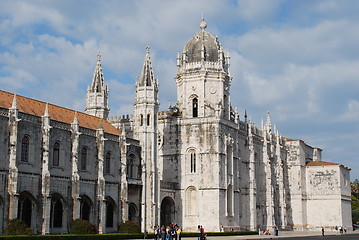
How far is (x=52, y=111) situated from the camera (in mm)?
51719

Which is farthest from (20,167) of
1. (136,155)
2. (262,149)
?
(262,149)

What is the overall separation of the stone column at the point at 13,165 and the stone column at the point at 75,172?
699 centimetres

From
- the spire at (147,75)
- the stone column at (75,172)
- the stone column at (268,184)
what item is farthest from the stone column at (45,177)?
the stone column at (268,184)

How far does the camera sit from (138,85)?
60375mm

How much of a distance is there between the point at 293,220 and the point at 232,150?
26.9 m

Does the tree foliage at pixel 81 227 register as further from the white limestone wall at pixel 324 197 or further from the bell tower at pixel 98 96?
the white limestone wall at pixel 324 197

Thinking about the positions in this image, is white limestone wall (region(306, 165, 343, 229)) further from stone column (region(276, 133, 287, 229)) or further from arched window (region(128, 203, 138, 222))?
arched window (region(128, 203, 138, 222))

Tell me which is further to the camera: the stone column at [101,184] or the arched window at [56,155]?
the stone column at [101,184]

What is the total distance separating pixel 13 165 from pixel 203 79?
1192 inches

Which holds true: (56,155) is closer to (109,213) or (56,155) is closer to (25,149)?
(25,149)

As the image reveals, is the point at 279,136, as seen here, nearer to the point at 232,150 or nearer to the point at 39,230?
the point at 232,150

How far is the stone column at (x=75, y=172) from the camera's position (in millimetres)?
48281

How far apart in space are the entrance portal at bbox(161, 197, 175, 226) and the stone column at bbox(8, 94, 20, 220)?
24.8 metres

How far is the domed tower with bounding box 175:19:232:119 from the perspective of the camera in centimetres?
6681
